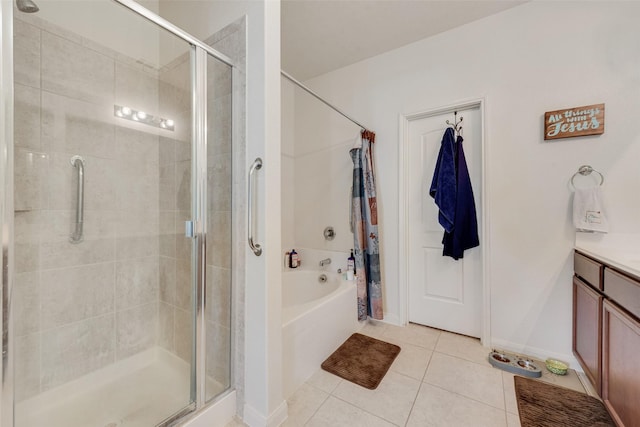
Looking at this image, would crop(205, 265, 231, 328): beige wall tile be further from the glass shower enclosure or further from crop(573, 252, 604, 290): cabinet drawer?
crop(573, 252, 604, 290): cabinet drawer

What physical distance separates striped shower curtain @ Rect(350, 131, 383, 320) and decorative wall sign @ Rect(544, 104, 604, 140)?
1272 millimetres

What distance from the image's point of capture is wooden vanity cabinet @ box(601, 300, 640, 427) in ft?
3.23

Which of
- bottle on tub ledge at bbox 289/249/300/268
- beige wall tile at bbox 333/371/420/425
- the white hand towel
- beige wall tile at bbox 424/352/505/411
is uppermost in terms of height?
the white hand towel

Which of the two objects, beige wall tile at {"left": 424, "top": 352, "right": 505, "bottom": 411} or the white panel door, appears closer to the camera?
beige wall tile at {"left": 424, "top": 352, "right": 505, "bottom": 411}

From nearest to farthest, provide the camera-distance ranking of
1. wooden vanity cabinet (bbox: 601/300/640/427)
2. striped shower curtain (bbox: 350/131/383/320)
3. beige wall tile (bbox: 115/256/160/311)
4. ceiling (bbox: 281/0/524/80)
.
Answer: wooden vanity cabinet (bbox: 601/300/640/427) < beige wall tile (bbox: 115/256/160/311) < ceiling (bbox: 281/0/524/80) < striped shower curtain (bbox: 350/131/383/320)

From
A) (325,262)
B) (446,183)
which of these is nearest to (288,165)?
(325,262)

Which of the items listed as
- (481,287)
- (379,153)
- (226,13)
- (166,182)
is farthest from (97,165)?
(481,287)

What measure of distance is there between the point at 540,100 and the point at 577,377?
1858 mm

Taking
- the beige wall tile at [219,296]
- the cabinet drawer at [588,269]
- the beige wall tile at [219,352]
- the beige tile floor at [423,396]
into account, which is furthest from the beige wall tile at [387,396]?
the cabinet drawer at [588,269]

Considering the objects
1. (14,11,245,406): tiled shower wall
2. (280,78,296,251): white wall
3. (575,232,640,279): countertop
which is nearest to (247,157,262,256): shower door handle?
(14,11,245,406): tiled shower wall

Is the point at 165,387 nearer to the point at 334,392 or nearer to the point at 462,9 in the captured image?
the point at 334,392

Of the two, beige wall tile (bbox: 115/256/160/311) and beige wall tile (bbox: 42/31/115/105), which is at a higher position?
beige wall tile (bbox: 42/31/115/105)

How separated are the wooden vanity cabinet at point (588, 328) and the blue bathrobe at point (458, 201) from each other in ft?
2.10

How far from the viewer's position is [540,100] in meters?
1.79
